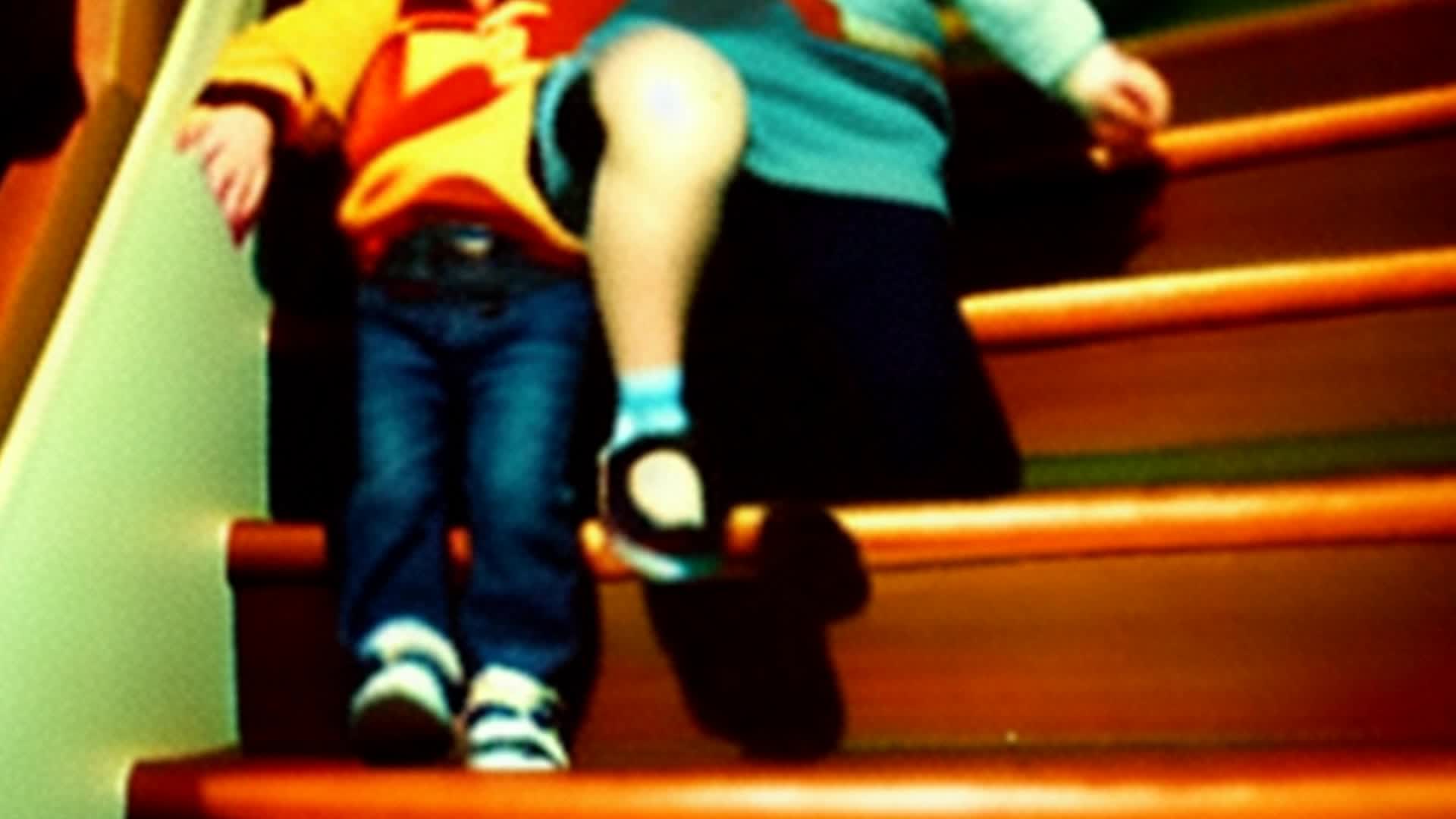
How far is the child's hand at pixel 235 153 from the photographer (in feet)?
4.05

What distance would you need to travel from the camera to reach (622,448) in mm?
Answer: 1021

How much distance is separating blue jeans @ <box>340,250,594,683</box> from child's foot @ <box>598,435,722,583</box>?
12 centimetres

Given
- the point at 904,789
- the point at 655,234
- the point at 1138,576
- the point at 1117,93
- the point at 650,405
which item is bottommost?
the point at 904,789

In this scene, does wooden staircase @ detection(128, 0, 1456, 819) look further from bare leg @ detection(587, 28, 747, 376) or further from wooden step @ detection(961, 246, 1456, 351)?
bare leg @ detection(587, 28, 747, 376)

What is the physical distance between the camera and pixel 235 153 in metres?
1.24

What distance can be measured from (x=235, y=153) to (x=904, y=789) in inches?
27.1

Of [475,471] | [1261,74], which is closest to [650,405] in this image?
[475,471]

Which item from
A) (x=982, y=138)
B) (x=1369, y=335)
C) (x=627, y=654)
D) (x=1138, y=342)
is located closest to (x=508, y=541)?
(x=627, y=654)

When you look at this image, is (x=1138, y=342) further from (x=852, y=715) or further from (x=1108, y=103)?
(x=852, y=715)

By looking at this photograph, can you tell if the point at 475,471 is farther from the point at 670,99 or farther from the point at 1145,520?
the point at 1145,520

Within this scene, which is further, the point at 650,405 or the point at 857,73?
the point at 857,73

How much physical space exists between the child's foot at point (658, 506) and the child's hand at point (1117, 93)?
47 cm

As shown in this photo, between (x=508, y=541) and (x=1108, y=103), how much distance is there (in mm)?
557

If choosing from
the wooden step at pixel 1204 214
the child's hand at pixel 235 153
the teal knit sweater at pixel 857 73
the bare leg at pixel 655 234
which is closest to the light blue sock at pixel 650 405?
the bare leg at pixel 655 234
